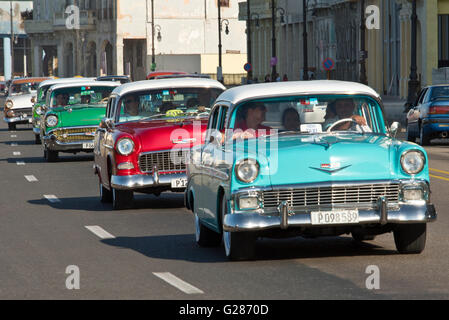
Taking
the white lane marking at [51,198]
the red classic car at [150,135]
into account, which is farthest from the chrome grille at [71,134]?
the red classic car at [150,135]

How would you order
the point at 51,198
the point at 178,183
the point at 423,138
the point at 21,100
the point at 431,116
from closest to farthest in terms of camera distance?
the point at 178,183, the point at 51,198, the point at 431,116, the point at 423,138, the point at 21,100

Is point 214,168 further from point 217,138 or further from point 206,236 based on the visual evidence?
point 206,236

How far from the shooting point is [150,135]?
17719 mm

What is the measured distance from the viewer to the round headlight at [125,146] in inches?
694

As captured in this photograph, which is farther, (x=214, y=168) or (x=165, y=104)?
(x=165, y=104)

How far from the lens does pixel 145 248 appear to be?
13.2 metres

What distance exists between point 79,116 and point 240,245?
18049mm

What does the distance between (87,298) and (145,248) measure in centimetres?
349

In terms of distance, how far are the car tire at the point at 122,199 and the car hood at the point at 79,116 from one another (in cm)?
1098

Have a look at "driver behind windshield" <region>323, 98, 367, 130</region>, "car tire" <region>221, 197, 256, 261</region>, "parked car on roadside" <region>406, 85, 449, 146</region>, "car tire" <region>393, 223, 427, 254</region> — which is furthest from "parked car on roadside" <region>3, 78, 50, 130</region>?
"car tire" <region>393, 223, 427, 254</region>

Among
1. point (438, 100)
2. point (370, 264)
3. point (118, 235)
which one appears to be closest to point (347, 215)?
point (370, 264)

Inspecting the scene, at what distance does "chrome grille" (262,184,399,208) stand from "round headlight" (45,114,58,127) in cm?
1862

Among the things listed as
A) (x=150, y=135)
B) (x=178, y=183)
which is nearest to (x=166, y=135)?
(x=150, y=135)
